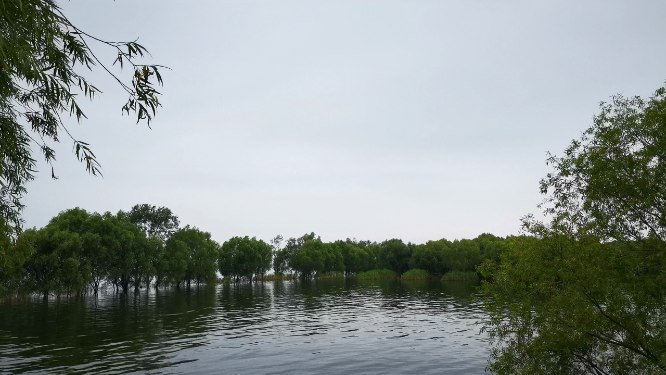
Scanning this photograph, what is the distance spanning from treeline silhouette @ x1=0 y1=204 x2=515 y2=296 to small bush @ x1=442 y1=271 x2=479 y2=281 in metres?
2.44

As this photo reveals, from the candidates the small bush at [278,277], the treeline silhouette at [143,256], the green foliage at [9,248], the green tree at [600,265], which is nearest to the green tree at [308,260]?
the treeline silhouette at [143,256]

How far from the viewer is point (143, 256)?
323ft

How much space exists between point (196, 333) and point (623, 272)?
33.6m

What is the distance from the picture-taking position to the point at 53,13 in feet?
28.0

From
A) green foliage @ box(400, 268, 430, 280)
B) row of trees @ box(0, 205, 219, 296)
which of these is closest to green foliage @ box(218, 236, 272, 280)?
row of trees @ box(0, 205, 219, 296)

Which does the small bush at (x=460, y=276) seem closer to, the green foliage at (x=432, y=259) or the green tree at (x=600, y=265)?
the green foliage at (x=432, y=259)

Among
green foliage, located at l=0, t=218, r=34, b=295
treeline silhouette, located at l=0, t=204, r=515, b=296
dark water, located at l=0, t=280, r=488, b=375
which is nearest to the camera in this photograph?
green foliage, located at l=0, t=218, r=34, b=295

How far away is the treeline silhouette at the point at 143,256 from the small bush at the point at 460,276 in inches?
96.0

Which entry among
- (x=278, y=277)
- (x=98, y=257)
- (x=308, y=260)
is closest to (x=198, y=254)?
(x=98, y=257)

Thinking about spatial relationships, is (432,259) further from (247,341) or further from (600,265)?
(600,265)

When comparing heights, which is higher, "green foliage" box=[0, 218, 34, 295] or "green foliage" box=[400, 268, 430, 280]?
"green foliage" box=[0, 218, 34, 295]

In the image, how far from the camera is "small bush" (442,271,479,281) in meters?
134

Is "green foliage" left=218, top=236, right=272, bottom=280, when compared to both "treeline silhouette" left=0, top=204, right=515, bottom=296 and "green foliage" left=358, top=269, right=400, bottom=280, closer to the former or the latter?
"treeline silhouette" left=0, top=204, right=515, bottom=296

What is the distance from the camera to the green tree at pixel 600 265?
17969 mm
